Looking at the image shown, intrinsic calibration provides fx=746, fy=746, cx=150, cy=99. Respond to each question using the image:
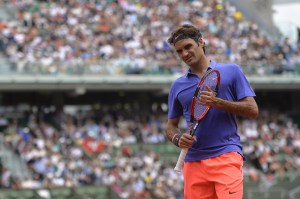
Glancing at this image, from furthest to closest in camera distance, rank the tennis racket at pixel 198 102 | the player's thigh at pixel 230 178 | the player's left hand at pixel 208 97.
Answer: the player's thigh at pixel 230 178 → the tennis racket at pixel 198 102 → the player's left hand at pixel 208 97

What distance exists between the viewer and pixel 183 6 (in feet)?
88.2

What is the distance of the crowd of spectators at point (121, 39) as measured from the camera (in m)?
21.4

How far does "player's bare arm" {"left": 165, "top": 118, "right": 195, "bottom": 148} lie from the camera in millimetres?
5266

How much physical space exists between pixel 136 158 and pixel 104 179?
187 centimetres

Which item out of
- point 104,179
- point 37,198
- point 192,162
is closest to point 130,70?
point 104,179

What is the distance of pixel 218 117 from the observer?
5438mm

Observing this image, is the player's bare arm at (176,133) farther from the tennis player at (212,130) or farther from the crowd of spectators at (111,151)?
the crowd of spectators at (111,151)

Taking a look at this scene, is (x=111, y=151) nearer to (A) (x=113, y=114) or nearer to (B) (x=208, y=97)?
(A) (x=113, y=114)

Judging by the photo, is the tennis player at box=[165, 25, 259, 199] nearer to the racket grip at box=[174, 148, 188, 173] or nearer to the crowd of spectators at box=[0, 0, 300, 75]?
the racket grip at box=[174, 148, 188, 173]

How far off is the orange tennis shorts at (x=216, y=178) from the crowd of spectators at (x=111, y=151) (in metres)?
12.0

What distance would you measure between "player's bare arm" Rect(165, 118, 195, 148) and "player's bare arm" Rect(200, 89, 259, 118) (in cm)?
29

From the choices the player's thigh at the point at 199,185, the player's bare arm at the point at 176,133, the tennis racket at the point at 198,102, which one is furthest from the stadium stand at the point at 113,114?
the tennis racket at the point at 198,102

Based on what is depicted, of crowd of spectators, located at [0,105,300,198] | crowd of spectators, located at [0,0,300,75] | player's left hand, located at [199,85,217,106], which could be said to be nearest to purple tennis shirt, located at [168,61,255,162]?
player's left hand, located at [199,85,217,106]

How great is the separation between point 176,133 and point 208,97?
73 centimetres
